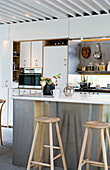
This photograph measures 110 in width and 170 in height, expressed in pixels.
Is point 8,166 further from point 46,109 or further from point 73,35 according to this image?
point 73,35

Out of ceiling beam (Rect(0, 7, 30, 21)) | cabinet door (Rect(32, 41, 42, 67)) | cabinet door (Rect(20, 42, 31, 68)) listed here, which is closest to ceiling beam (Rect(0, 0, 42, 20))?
ceiling beam (Rect(0, 7, 30, 21))

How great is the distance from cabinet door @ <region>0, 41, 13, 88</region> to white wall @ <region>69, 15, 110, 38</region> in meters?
1.84

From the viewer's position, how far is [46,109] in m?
4.25

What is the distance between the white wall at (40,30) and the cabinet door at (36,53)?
165 mm

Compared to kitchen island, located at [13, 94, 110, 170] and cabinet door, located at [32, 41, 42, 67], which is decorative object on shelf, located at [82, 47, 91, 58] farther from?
kitchen island, located at [13, 94, 110, 170]

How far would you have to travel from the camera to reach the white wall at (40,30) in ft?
22.6

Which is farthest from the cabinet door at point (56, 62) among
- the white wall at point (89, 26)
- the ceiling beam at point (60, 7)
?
the ceiling beam at point (60, 7)

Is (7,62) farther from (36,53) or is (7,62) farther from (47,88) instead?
(47,88)

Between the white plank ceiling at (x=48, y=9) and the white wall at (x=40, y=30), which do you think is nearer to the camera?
the white plank ceiling at (x=48, y=9)

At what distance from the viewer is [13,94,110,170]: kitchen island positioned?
391 centimetres

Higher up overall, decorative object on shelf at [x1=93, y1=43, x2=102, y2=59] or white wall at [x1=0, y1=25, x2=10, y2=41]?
white wall at [x1=0, y1=25, x2=10, y2=41]

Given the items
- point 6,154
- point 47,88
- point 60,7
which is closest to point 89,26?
point 60,7

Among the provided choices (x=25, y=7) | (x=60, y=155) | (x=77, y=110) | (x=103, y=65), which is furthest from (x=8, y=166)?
(x=103, y=65)

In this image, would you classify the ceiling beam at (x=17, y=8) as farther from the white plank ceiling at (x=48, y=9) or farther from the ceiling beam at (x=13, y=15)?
the ceiling beam at (x=13, y=15)
